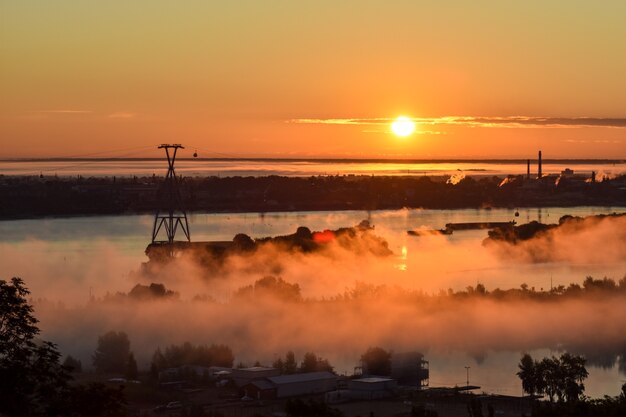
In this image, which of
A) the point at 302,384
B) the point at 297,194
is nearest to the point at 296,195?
the point at 297,194

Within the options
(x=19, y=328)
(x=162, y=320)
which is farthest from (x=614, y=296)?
(x=19, y=328)

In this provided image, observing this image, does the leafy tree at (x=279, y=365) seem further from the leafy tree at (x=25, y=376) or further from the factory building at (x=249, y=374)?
the leafy tree at (x=25, y=376)

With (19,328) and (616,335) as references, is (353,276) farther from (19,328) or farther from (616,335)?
(19,328)

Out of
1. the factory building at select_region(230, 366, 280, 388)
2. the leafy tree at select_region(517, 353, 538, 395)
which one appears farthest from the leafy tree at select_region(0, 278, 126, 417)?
the leafy tree at select_region(517, 353, 538, 395)

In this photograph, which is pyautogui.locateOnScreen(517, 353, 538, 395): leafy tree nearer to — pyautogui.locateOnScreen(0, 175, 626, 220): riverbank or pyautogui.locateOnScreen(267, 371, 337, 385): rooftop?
pyautogui.locateOnScreen(267, 371, 337, 385): rooftop

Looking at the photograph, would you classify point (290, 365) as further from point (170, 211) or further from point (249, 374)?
point (170, 211)

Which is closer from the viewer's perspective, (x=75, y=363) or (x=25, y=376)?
(x=25, y=376)
